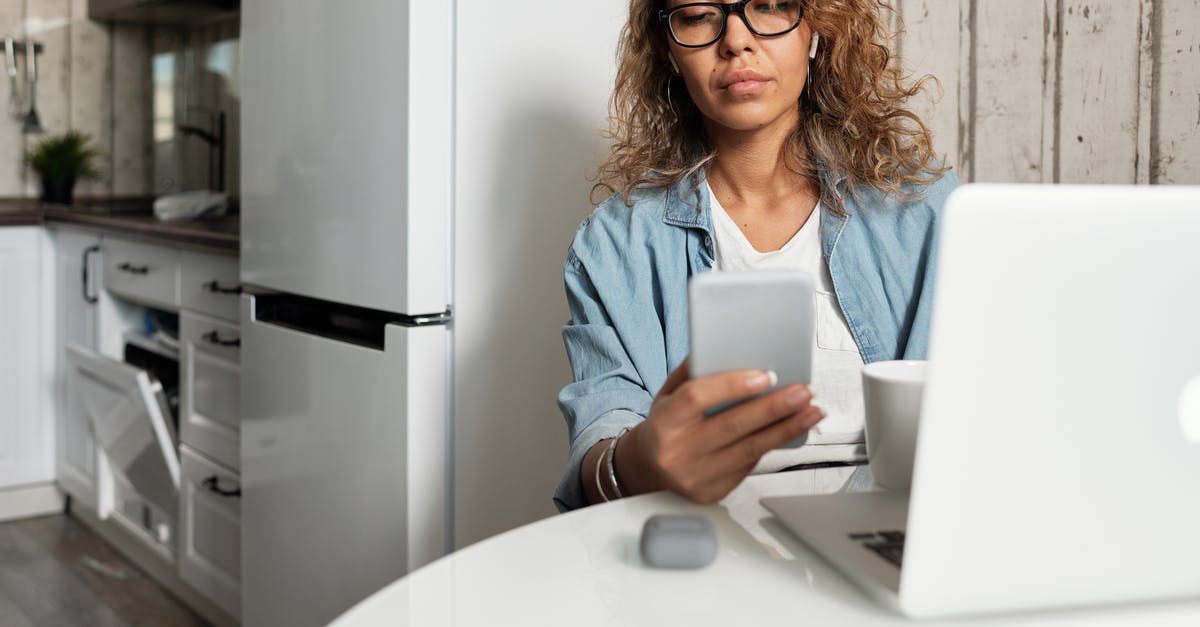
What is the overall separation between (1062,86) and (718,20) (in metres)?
0.58

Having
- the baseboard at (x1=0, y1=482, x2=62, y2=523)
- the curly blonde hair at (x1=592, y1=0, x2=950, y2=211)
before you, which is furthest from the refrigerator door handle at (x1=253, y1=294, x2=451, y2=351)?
the baseboard at (x1=0, y1=482, x2=62, y2=523)

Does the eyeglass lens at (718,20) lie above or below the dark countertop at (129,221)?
above

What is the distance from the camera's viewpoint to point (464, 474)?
5.79 ft

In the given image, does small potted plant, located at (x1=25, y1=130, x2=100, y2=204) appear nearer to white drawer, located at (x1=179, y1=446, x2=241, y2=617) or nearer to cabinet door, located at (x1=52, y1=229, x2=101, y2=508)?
cabinet door, located at (x1=52, y1=229, x2=101, y2=508)

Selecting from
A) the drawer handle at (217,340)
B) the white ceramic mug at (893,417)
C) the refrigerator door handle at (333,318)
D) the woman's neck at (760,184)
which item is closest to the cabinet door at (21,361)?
the drawer handle at (217,340)

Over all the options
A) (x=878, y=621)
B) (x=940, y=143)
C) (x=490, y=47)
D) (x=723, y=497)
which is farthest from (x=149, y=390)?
(x=878, y=621)

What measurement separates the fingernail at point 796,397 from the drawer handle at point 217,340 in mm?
1870

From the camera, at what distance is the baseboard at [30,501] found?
336cm

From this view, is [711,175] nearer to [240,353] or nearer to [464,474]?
[464,474]

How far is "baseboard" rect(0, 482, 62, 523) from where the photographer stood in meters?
3.36

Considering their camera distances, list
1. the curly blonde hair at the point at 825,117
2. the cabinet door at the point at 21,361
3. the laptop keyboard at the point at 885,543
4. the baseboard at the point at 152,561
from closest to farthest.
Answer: the laptop keyboard at the point at 885,543
the curly blonde hair at the point at 825,117
the baseboard at the point at 152,561
the cabinet door at the point at 21,361

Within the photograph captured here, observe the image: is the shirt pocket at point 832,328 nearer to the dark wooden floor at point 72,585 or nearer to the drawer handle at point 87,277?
the dark wooden floor at point 72,585

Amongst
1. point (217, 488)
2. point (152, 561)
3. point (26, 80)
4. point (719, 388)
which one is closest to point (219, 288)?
point (217, 488)

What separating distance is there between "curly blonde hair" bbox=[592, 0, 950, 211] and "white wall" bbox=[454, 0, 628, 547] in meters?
0.26
